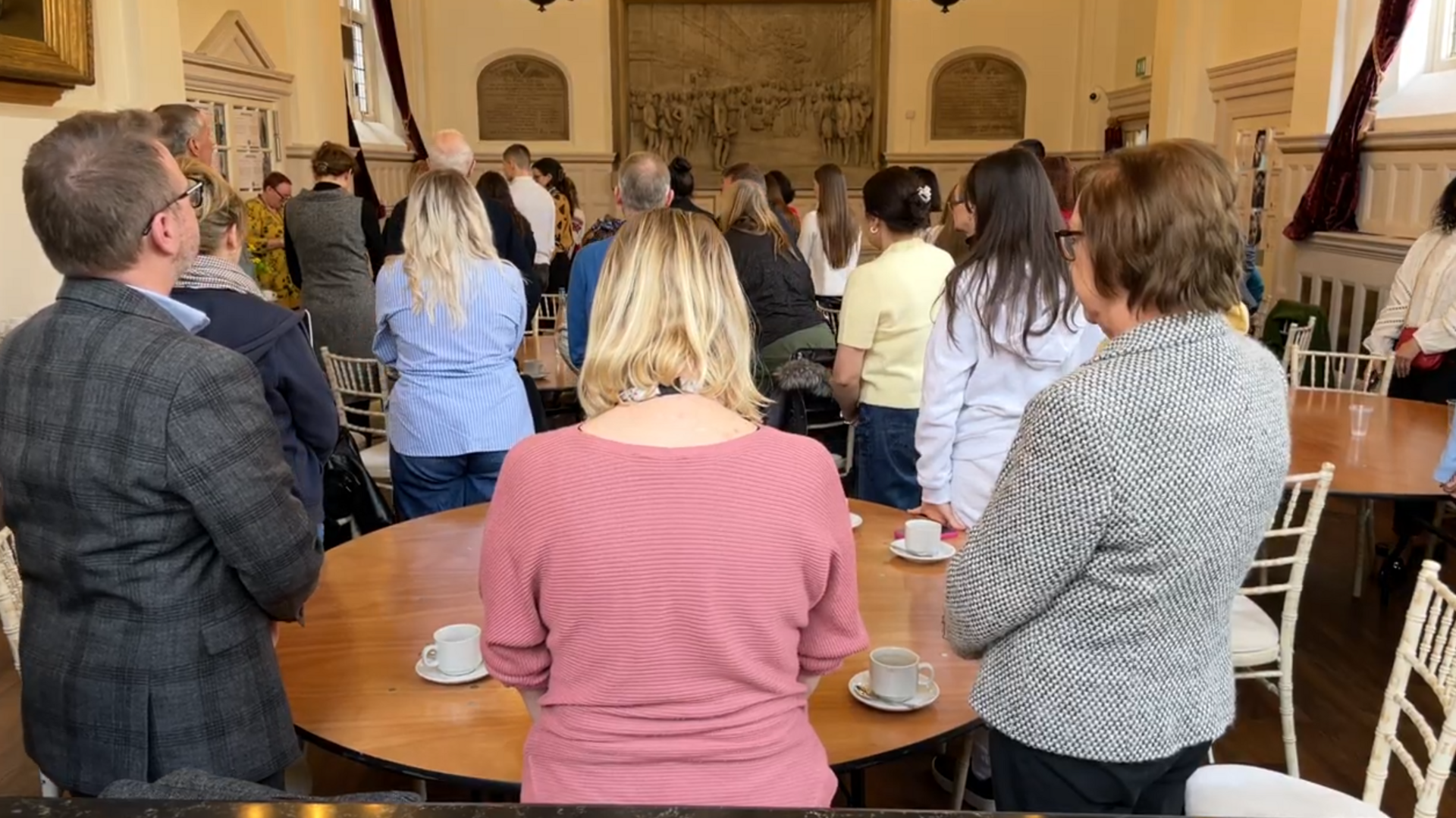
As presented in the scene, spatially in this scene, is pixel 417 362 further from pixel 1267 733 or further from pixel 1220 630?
pixel 1267 733

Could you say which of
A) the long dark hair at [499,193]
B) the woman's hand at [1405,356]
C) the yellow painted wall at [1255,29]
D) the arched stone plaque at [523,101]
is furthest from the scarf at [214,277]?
the arched stone plaque at [523,101]

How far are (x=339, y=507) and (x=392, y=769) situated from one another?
1.55 meters

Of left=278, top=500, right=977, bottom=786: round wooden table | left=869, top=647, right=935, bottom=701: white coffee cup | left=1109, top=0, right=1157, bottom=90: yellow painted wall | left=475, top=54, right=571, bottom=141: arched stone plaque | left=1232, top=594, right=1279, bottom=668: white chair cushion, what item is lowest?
left=1232, top=594, right=1279, bottom=668: white chair cushion

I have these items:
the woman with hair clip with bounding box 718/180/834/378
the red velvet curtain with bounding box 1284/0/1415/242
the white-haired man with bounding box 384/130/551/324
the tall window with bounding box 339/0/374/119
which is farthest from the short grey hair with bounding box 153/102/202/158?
the tall window with bounding box 339/0/374/119

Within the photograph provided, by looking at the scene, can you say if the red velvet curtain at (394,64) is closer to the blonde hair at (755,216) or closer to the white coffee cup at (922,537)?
the blonde hair at (755,216)

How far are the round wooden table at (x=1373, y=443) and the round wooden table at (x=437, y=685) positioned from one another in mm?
1537

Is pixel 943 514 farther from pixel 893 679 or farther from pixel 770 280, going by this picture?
pixel 770 280

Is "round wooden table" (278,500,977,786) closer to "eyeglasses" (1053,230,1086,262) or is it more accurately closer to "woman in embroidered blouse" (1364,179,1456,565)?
"eyeglasses" (1053,230,1086,262)

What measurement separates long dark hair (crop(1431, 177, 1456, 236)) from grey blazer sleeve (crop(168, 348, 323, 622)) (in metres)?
4.58

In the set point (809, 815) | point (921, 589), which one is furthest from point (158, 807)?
point (921, 589)

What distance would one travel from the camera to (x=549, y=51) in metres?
11.8

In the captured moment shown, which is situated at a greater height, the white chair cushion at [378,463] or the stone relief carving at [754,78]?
the stone relief carving at [754,78]

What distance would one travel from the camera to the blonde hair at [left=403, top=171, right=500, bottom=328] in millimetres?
2961

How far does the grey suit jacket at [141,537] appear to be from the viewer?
1.47 m
